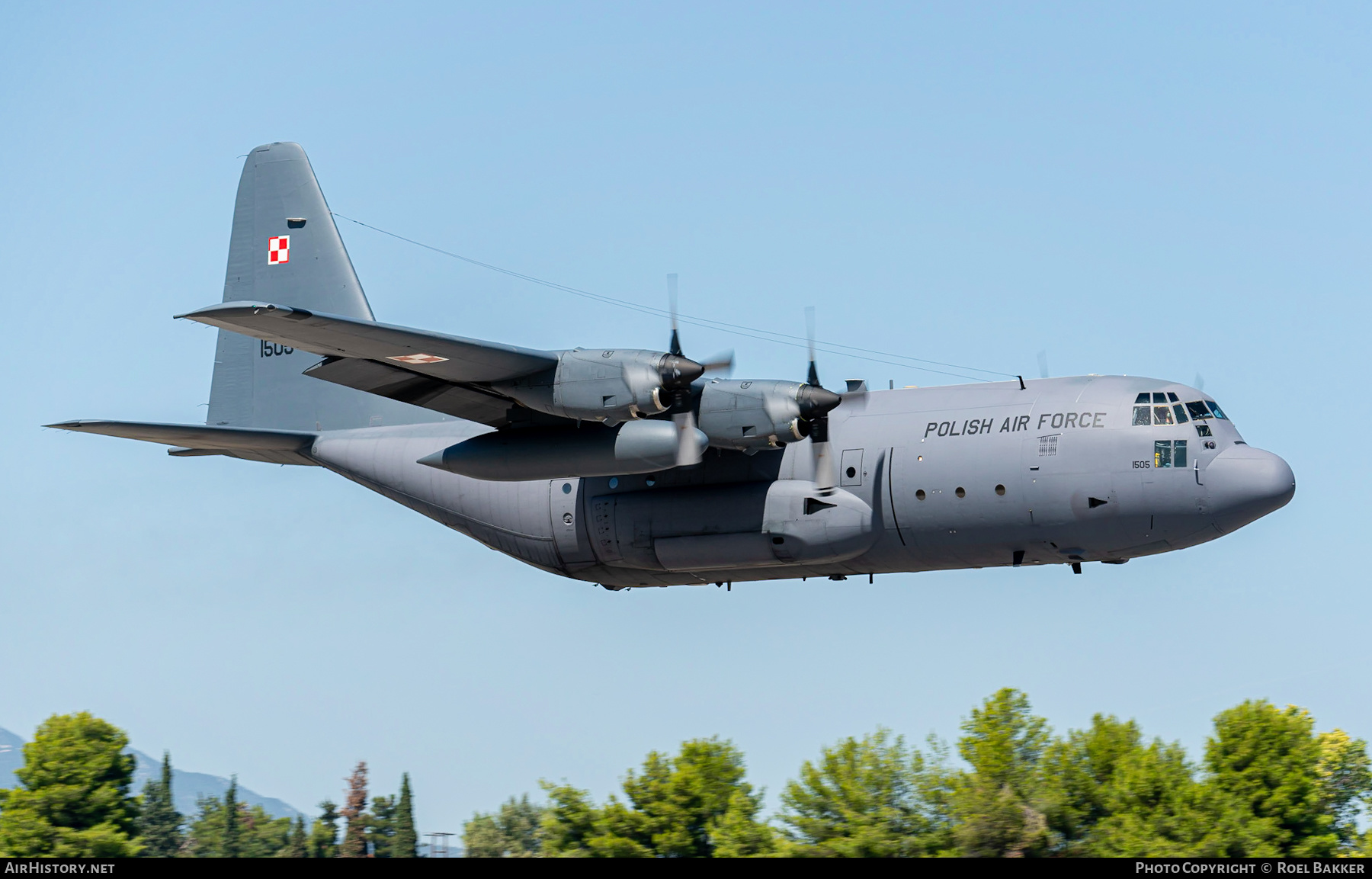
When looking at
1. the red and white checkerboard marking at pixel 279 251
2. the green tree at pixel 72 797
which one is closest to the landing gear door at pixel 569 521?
the red and white checkerboard marking at pixel 279 251

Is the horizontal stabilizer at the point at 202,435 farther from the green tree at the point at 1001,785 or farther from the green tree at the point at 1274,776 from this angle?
the green tree at the point at 1274,776

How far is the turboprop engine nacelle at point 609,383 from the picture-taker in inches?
724

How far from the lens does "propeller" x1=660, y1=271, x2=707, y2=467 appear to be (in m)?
18.6

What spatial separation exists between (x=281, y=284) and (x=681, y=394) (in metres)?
10.3

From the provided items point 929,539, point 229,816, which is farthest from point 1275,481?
point 229,816

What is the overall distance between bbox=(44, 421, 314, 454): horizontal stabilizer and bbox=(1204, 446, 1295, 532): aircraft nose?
14639 millimetres

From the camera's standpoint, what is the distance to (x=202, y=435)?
900 inches

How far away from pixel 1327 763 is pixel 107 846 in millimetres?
50207

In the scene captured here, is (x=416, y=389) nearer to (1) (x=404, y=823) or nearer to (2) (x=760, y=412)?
(2) (x=760, y=412)

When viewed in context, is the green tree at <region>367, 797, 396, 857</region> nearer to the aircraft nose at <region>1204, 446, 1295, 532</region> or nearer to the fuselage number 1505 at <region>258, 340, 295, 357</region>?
the fuselage number 1505 at <region>258, 340, 295, 357</region>

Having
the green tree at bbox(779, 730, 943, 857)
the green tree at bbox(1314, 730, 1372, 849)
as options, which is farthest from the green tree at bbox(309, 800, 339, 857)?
the green tree at bbox(1314, 730, 1372, 849)

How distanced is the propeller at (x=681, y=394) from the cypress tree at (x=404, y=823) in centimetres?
4670

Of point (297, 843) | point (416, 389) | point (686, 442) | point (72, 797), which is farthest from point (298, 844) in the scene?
point (686, 442)
